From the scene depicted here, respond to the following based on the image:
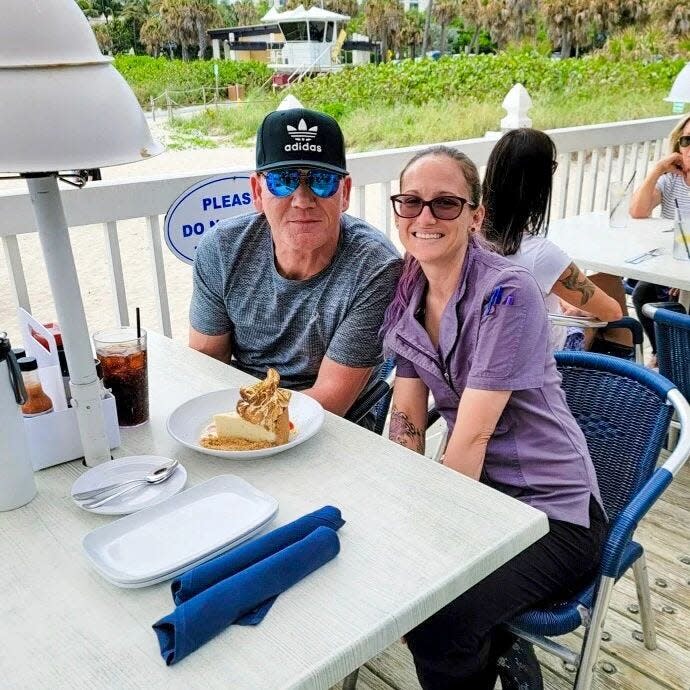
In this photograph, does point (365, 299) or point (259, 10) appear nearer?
point (365, 299)

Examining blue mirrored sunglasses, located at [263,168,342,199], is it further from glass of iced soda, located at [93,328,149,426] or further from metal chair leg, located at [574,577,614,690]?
metal chair leg, located at [574,577,614,690]

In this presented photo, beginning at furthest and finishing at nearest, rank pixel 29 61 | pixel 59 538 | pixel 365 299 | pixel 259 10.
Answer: pixel 259 10, pixel 365 299, pixel 59 538, pixel 29 61

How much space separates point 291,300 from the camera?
179cm

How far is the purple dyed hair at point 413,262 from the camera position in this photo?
151 cm

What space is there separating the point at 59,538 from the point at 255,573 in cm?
35

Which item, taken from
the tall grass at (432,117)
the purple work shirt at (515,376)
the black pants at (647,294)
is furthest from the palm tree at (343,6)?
the purple work shirt at (515,376)

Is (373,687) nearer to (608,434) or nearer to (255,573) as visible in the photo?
(608,434)

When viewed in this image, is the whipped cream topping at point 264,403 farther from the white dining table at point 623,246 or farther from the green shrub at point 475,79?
the green shrub at point 475,79

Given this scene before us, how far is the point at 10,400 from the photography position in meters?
1.04

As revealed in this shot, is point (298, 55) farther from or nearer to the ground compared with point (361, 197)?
farther from the ground

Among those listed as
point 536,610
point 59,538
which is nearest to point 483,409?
point 536,610

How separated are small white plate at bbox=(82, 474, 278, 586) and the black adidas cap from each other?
34.8 inches

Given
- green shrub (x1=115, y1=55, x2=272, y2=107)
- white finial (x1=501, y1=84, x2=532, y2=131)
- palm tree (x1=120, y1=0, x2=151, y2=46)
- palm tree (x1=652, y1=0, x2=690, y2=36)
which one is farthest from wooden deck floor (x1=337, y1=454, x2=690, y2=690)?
palm tree (x1=652, y1=0, x2=690, y2=36)

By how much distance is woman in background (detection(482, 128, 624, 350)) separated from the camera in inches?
85.0
